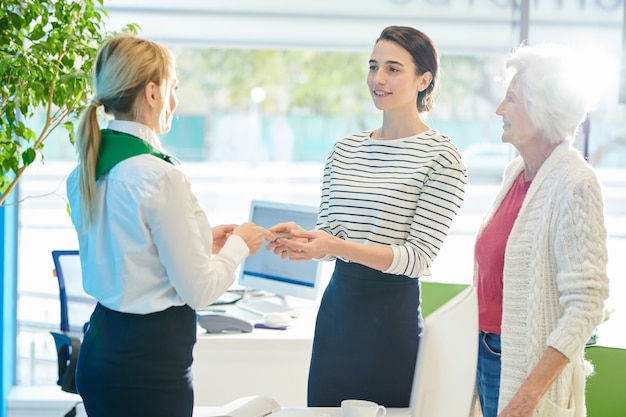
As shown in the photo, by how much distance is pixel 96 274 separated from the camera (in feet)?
5.82

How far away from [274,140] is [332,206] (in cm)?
301

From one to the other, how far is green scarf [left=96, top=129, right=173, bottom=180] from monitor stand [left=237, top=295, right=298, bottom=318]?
6.40ft

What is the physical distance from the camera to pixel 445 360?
123 cm

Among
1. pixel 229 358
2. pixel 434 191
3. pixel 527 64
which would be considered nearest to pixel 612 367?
pixel 434 191

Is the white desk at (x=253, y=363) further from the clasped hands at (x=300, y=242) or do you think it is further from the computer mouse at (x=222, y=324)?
the clasped hands at (x=300, y=242)

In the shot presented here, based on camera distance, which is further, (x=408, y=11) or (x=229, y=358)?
(x=408, y=11)

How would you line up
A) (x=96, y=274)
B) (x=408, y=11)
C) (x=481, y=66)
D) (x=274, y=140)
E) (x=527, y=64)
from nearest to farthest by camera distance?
(x=96, y=274)
(x=527, y=64)
(x=408, y=11)
(x=481, y=66)
(x=274, y=140)

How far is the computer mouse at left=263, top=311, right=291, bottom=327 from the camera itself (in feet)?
11.3

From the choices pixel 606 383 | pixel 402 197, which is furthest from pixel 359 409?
pixel 606 383

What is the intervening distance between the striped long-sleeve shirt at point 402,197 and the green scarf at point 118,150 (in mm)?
658

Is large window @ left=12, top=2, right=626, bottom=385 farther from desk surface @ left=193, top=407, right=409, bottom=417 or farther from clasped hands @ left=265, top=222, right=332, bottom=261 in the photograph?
desk surface @ left=193, top=407, right=409, bottom=417

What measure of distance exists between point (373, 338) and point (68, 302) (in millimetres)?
2003

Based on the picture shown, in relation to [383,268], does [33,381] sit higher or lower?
lower

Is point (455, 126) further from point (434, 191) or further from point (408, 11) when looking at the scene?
point (434, 191)
